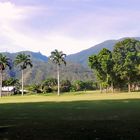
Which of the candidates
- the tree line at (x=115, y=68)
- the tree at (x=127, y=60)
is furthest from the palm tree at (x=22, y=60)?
the tree at (x=127, y=60)

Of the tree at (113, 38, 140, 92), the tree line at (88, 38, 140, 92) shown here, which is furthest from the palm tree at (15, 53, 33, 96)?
the tree at (113, 38, 140, 92)

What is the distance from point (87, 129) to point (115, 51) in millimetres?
157042

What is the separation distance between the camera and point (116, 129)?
23625mm

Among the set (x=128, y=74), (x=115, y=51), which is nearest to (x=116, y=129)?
(x=128, y=74)

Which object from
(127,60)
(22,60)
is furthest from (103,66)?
(22,60)

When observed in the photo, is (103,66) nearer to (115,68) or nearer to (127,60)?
(115,68)

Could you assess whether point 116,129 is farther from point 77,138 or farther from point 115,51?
point 115,51

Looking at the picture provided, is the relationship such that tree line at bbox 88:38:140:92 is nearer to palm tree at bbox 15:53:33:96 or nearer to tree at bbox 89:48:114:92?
tree at bbox 89:48:114:92

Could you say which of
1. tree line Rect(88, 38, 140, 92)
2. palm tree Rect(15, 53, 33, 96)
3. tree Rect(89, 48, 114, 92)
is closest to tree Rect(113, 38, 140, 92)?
tree line Rect(88, 38, 140, 92)

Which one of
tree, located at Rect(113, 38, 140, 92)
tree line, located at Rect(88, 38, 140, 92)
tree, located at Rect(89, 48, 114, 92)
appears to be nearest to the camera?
tree, located at Rect(113, 38, 140, 92)

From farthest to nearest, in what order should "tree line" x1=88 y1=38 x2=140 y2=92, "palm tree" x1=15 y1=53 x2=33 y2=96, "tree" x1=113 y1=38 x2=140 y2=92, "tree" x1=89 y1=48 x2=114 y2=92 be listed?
"palm tree" x1=15 y1=53 x2=33 y2=96, "tree" x1=89 y1=48 x2=114 y2=92, "tree line" x1=88 y1=38 x2=140 y2=92, "tree" x1=113 y1=38 x2=140 y2=92

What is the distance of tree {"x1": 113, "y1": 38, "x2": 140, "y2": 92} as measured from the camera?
6073 inches

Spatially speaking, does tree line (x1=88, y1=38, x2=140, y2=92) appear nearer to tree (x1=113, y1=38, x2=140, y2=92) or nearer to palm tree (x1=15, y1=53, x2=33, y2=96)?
tree (x1=113, y1=38, x2=140, y2=92)

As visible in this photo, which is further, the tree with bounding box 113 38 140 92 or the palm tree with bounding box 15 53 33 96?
the palm tree with bounding box 15 53 33 96
